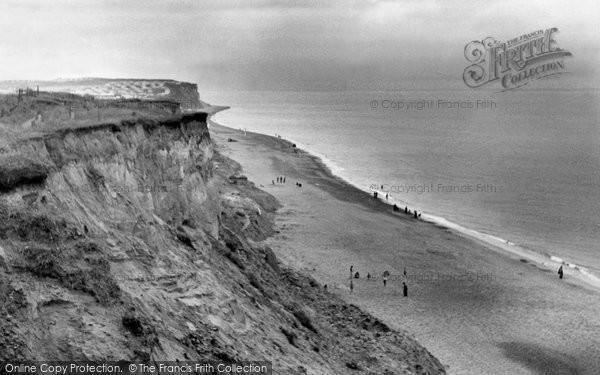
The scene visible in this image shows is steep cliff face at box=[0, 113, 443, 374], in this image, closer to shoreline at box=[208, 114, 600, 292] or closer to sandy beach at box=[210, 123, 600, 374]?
sandy beach at box=[210, 123, 600, 374]

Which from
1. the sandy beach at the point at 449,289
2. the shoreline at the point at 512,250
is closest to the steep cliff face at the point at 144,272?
the sandy beach at the point at 449,289

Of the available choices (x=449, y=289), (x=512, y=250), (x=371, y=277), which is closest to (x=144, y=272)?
(x=371, y=277)

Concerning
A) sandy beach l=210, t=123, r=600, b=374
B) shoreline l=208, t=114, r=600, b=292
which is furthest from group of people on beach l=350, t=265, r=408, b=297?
shoreline l=208, t=114, r=600, b=292

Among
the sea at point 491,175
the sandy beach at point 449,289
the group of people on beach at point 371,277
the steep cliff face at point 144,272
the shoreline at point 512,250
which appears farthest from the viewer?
the sea at point 491,175

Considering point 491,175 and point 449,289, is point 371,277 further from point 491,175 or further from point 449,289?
point 491,175

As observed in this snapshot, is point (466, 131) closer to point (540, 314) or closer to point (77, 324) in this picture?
point (540, 314)

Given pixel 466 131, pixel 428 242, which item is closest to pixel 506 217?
pixel 428 242

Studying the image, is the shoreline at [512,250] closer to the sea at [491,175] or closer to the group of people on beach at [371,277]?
the sea at [491,175]
